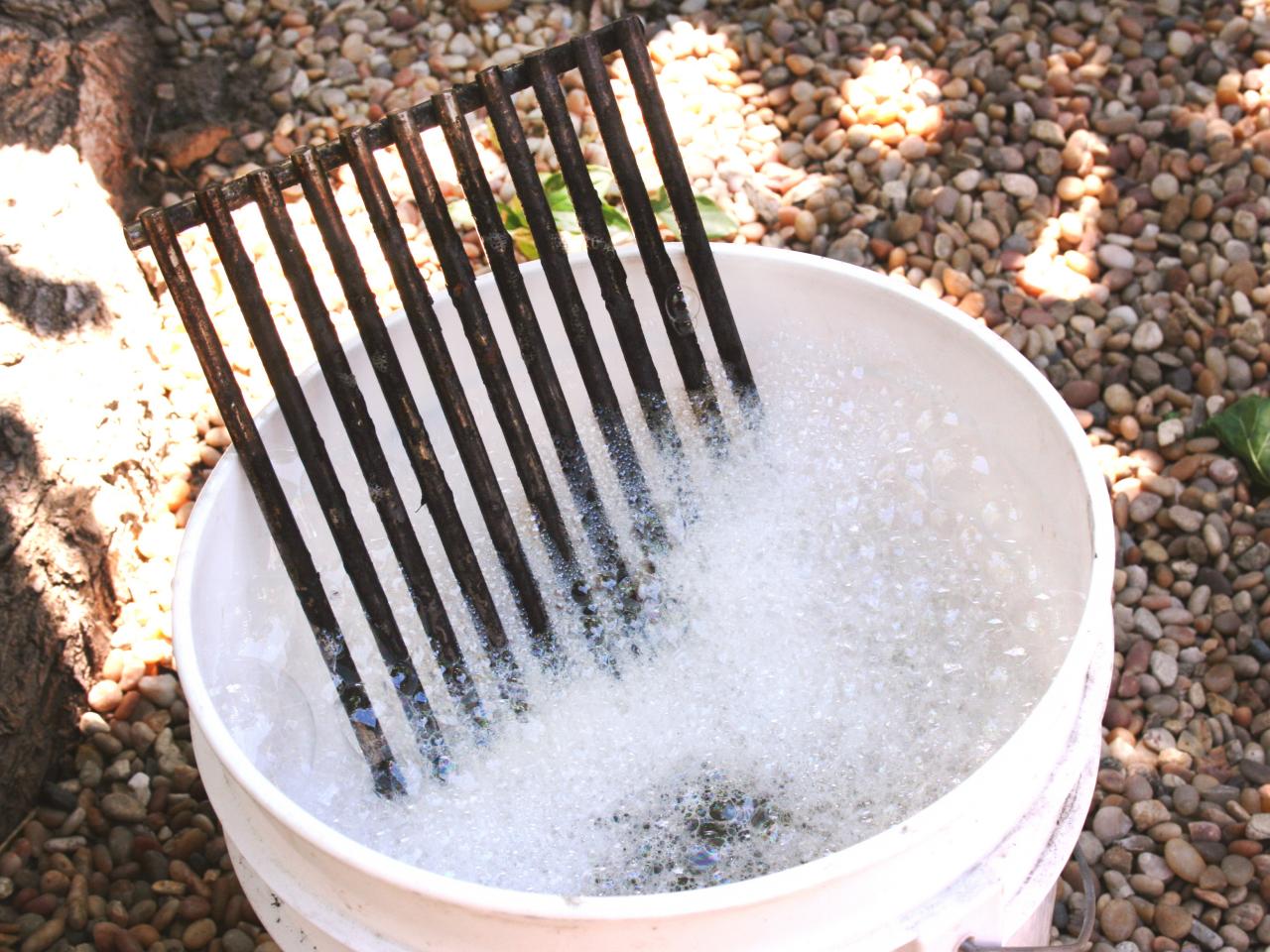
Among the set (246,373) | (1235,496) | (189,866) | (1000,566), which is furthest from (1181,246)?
(189,866)

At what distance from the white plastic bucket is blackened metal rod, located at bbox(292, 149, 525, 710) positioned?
97 mm

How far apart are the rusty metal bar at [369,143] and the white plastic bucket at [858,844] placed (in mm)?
202

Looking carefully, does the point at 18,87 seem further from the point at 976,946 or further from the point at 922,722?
the point at 976,946

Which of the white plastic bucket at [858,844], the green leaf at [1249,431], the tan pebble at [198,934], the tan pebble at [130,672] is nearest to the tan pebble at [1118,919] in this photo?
the white plastic bucket at [858,844]

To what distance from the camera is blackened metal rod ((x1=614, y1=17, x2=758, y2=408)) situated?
4.84 ft

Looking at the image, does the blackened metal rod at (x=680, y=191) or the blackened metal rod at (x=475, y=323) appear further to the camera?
the blackened metal rod at (x=680, y=191)

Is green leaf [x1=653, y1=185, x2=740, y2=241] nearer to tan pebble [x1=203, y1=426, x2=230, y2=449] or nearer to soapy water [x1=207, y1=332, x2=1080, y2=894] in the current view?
soapy water [x1=207, y1=332, x2=1080, y2=894]

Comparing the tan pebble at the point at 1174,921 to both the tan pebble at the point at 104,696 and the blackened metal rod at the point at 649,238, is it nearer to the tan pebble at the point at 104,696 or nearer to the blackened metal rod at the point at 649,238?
the blackened metal rod at the point at 649,238

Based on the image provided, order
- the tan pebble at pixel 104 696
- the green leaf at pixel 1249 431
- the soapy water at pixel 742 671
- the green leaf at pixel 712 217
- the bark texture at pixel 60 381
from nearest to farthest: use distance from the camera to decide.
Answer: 1. the soapy water at pixel 742 671
2. the bark texture at pixel 60 381
3. the tan pebble at pixel 104 696
4. the green leaf at pixel 1249 431
5. the green leaf at pixel 712 217

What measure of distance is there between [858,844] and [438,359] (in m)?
0.68

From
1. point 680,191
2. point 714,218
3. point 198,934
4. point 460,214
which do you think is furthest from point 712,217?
point 198,934

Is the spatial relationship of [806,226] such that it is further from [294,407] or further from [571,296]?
[294,407]

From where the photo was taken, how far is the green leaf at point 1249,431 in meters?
1.90

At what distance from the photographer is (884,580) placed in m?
1.50
